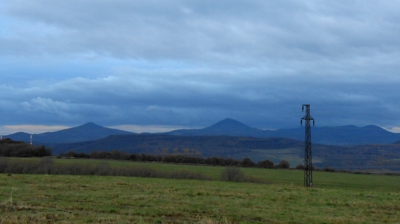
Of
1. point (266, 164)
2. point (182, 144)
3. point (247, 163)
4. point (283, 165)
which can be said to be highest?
point (182, 144)

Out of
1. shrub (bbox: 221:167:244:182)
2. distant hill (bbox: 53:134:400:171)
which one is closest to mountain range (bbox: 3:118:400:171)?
distant hill (bbox: 53:134:400:171)

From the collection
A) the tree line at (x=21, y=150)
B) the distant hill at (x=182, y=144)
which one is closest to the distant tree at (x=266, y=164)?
the distant hill at (x=182, y=144)

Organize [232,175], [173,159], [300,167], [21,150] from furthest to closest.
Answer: [173,159] → [300,167] → [21,150] → [232,175]

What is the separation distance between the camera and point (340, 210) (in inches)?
885

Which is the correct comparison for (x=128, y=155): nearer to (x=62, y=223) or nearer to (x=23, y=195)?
(x=23, y=195)

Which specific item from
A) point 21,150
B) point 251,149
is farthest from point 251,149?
point 21,150

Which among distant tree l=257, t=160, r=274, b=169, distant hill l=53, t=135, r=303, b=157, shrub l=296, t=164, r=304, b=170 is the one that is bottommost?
shrub l=296, t=164, r=304, b=170

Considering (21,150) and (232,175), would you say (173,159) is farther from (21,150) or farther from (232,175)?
(232,175)

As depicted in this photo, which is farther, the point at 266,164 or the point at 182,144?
the point at 182,144

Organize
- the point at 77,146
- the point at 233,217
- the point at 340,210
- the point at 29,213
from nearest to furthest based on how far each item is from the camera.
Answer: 1. the point at 29,213
2. the point at 233,217
3. the point at 340,210
4. the point at 77,146

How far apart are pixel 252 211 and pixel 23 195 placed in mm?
11625

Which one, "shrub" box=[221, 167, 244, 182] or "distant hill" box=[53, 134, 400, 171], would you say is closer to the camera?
"shrub" box=[221, 167, 244, 182]

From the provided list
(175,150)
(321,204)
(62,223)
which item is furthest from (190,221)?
(175,150)

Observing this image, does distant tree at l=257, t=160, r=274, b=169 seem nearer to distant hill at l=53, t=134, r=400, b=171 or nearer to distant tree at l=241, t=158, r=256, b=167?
distant tree at l=241, t=158, r=256, b=167
